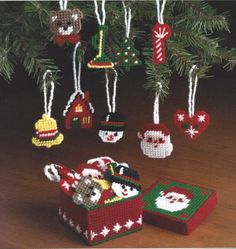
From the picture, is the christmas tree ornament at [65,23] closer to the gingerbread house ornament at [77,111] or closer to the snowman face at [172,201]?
the gingerbread house ornament at [77,111]

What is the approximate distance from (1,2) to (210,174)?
50 cm

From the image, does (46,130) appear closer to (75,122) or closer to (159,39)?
(75,122)

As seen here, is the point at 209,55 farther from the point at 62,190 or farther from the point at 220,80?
the point at 220,80

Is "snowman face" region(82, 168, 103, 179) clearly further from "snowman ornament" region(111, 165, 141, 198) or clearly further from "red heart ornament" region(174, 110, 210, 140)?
"red heart ornament" region(174, 110, 210, 140)

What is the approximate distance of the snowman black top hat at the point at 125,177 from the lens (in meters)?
0.86

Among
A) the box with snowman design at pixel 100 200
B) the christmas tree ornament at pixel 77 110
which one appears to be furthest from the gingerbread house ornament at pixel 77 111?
the box with snowman design at pixel 100 200

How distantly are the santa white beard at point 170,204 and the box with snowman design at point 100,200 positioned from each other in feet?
0.16

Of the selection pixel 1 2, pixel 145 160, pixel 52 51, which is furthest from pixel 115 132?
pixel 52 51

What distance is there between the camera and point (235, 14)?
166 cm

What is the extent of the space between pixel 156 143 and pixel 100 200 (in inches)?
6.3

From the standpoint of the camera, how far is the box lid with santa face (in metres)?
0.90

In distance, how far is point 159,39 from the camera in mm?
857

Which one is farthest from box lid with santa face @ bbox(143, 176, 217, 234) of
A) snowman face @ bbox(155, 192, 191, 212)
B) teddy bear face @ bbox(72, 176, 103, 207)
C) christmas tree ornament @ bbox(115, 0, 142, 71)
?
christmas tree ornament @ bbox(115, 0, 142, 71)

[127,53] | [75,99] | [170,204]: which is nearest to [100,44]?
[127,53]
